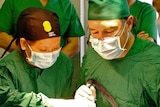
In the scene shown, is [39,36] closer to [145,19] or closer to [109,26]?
[109,26]

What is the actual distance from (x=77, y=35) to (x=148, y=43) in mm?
620

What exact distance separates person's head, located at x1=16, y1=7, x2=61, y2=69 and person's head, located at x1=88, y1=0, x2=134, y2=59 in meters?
0.17

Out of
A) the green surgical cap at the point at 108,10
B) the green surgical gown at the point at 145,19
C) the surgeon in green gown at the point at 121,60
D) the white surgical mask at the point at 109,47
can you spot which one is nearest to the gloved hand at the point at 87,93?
the surgeon in green gown at the point at 121,60

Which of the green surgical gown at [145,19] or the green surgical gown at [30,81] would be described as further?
the green surgical gown at [145,19]

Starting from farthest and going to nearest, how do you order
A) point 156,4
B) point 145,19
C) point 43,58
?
point 156,4 → point 145,19 → point 43,58

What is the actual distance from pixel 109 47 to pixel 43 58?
0.30 meters

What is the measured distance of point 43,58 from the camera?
1527mm

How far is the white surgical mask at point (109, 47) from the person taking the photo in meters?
1.44

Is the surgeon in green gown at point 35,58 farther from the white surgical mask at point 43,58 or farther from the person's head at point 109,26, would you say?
the person's head at point 109,26

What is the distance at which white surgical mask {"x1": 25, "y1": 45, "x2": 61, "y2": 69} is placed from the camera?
152 centimetres

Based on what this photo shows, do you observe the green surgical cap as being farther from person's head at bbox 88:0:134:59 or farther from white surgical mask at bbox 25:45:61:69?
white surgical mask at bbox 25:45:61:69

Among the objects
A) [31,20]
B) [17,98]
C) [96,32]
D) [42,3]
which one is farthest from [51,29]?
[42,3]

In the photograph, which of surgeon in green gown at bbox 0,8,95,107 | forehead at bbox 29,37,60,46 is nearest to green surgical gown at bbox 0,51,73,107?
surgeon in green gown at bbox 0,8,95,107

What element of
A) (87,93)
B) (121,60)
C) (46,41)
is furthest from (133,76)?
(46,41)
